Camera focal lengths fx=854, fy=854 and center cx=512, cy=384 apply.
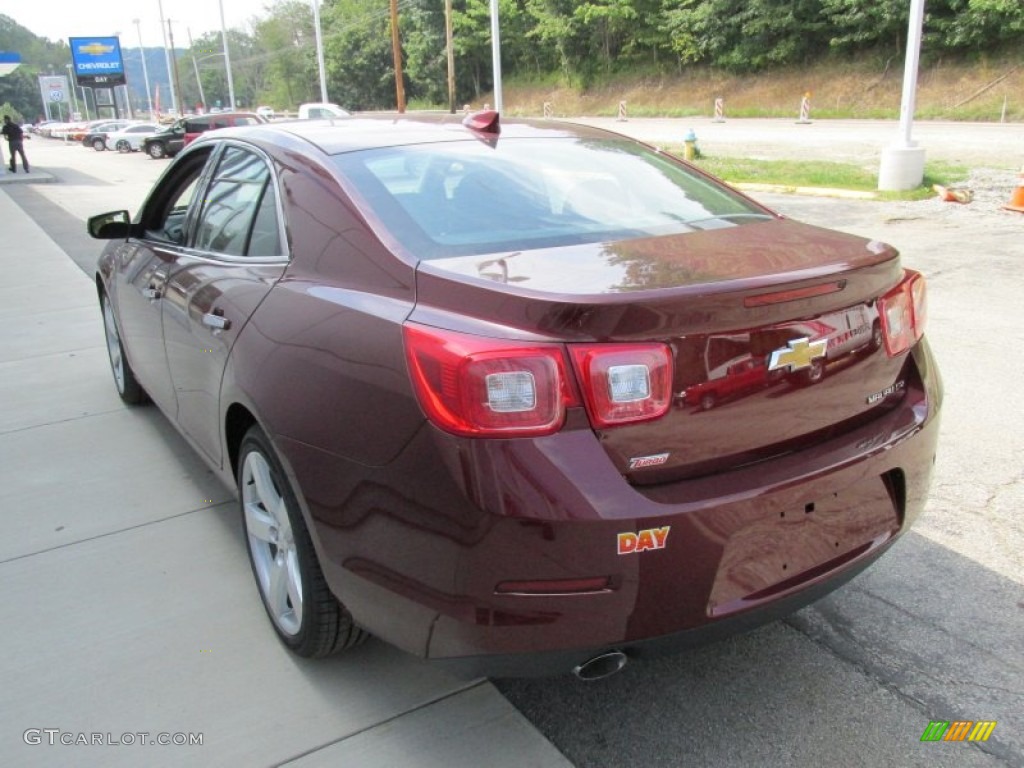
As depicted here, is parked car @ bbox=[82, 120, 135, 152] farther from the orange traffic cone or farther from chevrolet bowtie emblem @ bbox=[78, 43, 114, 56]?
the orange traffic cone

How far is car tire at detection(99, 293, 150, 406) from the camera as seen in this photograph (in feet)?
16.2

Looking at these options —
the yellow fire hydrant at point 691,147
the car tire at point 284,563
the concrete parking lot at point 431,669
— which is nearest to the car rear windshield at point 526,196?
the car tire at point 284,563

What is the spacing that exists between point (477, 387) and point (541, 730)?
109cm

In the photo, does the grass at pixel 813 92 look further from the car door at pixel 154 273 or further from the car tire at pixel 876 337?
the car tire at pixel 876 337

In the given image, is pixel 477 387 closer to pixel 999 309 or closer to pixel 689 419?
pixel 689 419

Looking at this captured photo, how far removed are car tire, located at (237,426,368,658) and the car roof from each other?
3.44ft

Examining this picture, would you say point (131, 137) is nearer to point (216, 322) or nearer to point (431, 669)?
point (216, 322)

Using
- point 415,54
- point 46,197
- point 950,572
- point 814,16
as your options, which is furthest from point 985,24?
point 415,54

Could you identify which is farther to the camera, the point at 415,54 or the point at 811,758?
the point at 415,54

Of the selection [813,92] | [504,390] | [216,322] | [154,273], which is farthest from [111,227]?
[813,92]

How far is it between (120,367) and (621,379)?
4.11 meters

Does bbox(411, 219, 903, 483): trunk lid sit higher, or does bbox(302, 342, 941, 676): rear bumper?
bbox(411, 219, 903, 483): trunk lid

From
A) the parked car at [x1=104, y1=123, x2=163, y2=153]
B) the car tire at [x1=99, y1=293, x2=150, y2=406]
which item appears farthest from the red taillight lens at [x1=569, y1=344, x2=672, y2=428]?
the parked car at [x1=104, y1=123, x2=163, y2=153]

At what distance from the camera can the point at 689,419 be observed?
6.37ft
